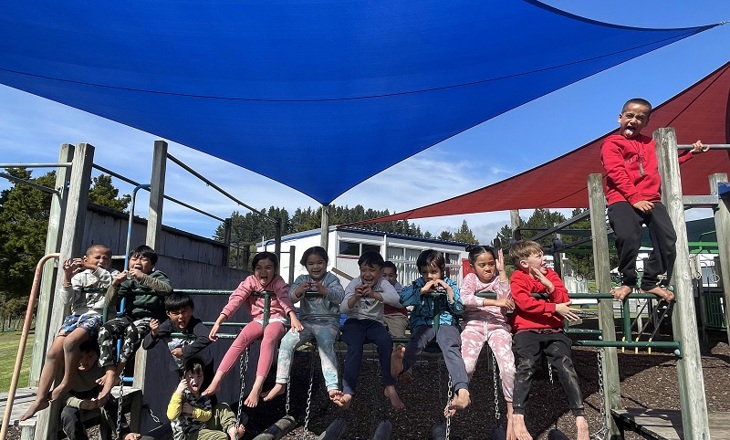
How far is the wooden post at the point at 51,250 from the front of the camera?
4.11m

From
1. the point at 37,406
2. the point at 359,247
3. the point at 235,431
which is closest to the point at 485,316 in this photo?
the point at 235,431

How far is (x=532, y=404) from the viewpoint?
715 cm

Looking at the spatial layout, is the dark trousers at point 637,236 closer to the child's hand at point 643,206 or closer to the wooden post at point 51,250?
the child's hand at point 643,206

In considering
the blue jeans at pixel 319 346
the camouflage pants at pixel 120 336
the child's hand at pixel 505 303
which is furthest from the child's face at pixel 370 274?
the camouflage pants at pixel 120 336

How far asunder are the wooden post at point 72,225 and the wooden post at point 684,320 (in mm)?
4805

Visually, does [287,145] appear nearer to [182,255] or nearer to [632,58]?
[182,255]

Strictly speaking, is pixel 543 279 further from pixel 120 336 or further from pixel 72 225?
pixel 72 225

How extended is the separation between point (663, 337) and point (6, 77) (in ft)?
44.0

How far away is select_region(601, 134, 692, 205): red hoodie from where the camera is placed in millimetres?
3482

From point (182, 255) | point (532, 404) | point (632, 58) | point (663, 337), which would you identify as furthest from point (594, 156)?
point (182, 255)

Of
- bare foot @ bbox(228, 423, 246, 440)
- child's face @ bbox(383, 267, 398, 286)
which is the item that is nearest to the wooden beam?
child's face @ bbox(383, 267, 398, 286)

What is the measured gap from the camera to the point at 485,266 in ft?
13.0

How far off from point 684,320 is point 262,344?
10.8ft

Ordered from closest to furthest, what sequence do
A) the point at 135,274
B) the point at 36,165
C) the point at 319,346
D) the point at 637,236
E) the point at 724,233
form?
the point at 637,236 → the point at 135,274 → the point at 319,346 → the point at 36,165 → the point at 724,233
